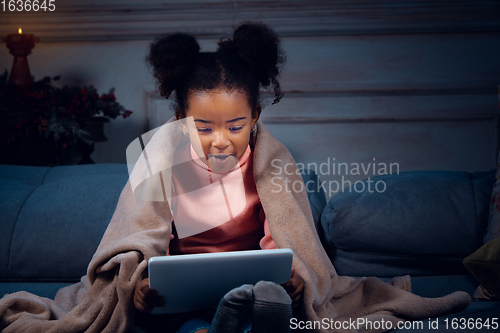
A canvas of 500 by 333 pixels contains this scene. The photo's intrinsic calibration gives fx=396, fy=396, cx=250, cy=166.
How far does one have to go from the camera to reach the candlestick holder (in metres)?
1.64

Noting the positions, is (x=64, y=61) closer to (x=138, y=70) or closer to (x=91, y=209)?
(x=138, y=70)

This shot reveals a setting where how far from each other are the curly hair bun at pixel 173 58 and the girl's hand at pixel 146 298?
1.56 ft

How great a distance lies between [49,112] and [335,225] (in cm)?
117

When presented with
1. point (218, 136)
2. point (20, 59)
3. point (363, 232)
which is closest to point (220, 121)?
point (218, 136)

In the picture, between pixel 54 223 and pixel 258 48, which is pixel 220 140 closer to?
pixel 258 48

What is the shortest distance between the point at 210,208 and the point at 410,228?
1.97 feet

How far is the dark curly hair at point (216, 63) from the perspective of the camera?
934 millimetres

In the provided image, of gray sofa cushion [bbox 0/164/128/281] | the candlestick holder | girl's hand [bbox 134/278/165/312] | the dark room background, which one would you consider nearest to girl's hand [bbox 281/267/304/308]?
girl's hand [bbox 134/278/165/312]

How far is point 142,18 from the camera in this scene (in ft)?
5.86

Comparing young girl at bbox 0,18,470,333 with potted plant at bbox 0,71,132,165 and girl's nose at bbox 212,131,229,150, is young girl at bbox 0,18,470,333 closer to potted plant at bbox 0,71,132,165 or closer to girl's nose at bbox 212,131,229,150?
girl's nose at bbox 212,131,229,150

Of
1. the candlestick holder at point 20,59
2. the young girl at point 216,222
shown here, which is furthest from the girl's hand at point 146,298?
the candlestick holder at point 20,59

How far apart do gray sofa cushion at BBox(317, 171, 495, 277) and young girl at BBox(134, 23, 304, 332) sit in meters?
0.30

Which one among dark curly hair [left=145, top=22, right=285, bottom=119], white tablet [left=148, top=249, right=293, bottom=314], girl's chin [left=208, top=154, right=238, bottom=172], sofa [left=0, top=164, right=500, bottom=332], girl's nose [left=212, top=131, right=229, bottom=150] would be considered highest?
dark curly hair [left=145, top=22, right=285, bottom=119]

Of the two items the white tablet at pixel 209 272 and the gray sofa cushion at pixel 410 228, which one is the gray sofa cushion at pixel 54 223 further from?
the white tablet at pixel 209 272
